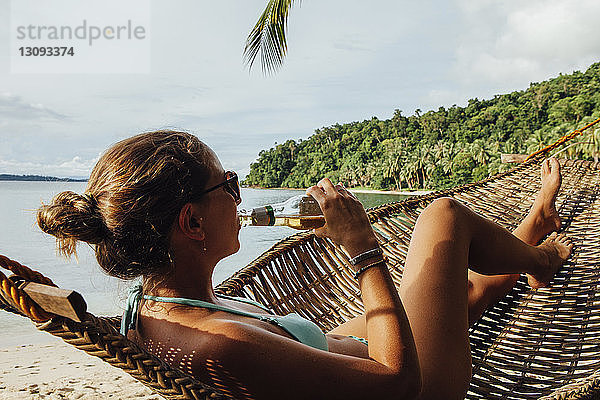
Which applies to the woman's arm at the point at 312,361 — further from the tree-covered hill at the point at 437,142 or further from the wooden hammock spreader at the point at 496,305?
the tree-covered hill at the point at 437,142

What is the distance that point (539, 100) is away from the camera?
30.7 metres

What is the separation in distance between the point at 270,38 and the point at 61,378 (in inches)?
164

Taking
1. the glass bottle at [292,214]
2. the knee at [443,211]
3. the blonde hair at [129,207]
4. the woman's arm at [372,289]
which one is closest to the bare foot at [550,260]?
the knee at [443,211]

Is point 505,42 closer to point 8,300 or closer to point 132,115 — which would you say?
point 132,115

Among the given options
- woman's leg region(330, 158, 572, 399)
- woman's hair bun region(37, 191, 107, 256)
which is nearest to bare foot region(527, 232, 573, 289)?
woman's leg region(330, 158, 572, 399)

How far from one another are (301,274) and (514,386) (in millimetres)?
807

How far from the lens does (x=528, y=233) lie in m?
1.94

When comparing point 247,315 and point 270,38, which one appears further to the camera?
point 270,38

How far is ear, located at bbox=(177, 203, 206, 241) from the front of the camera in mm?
951

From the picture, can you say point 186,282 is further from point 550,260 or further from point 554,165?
point 554,165

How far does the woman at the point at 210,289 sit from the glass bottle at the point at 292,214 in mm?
174

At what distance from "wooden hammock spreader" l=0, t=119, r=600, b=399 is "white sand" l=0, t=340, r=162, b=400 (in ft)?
6.84

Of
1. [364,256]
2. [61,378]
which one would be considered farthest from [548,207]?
[61,378]

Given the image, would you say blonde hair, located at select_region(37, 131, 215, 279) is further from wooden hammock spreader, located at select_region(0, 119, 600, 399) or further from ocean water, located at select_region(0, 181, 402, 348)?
wooden hammock spreader, located at select_region(0, 119, 600, 399)
